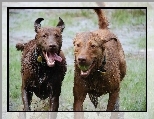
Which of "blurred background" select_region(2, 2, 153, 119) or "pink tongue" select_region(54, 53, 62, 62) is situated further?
"blurred background" select_region(2, 2, 153, 119)

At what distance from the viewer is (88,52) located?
570cm

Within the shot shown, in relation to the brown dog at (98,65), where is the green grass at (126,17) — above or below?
Result: above

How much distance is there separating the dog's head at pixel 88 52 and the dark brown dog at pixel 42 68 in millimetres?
230

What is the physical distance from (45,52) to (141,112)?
47.0 inches

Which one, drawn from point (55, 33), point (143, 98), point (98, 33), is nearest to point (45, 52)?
point (55, 33)

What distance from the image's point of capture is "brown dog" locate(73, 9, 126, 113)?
5.74 m

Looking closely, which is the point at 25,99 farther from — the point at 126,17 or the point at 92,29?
the point at 126,17

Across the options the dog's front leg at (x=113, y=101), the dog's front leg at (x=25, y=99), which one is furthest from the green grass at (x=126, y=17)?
the dog's front leg at (x=25, y=99)

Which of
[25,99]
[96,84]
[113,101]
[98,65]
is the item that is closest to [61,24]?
[98,65]

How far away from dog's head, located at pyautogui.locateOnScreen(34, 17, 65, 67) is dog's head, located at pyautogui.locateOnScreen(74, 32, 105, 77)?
192mm

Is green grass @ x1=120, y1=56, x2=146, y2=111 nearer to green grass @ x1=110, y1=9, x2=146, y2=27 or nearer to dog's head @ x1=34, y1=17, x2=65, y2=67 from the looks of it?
green grass @ x1=110, y1=9, x2=146, y2=27

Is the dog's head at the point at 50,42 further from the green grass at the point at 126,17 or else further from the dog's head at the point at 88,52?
the green grass at the point at 126,17

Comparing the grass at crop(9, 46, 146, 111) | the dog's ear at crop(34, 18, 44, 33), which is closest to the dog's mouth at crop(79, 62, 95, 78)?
the grass at crop(9, 46, 146, 111)

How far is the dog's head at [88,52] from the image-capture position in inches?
225
